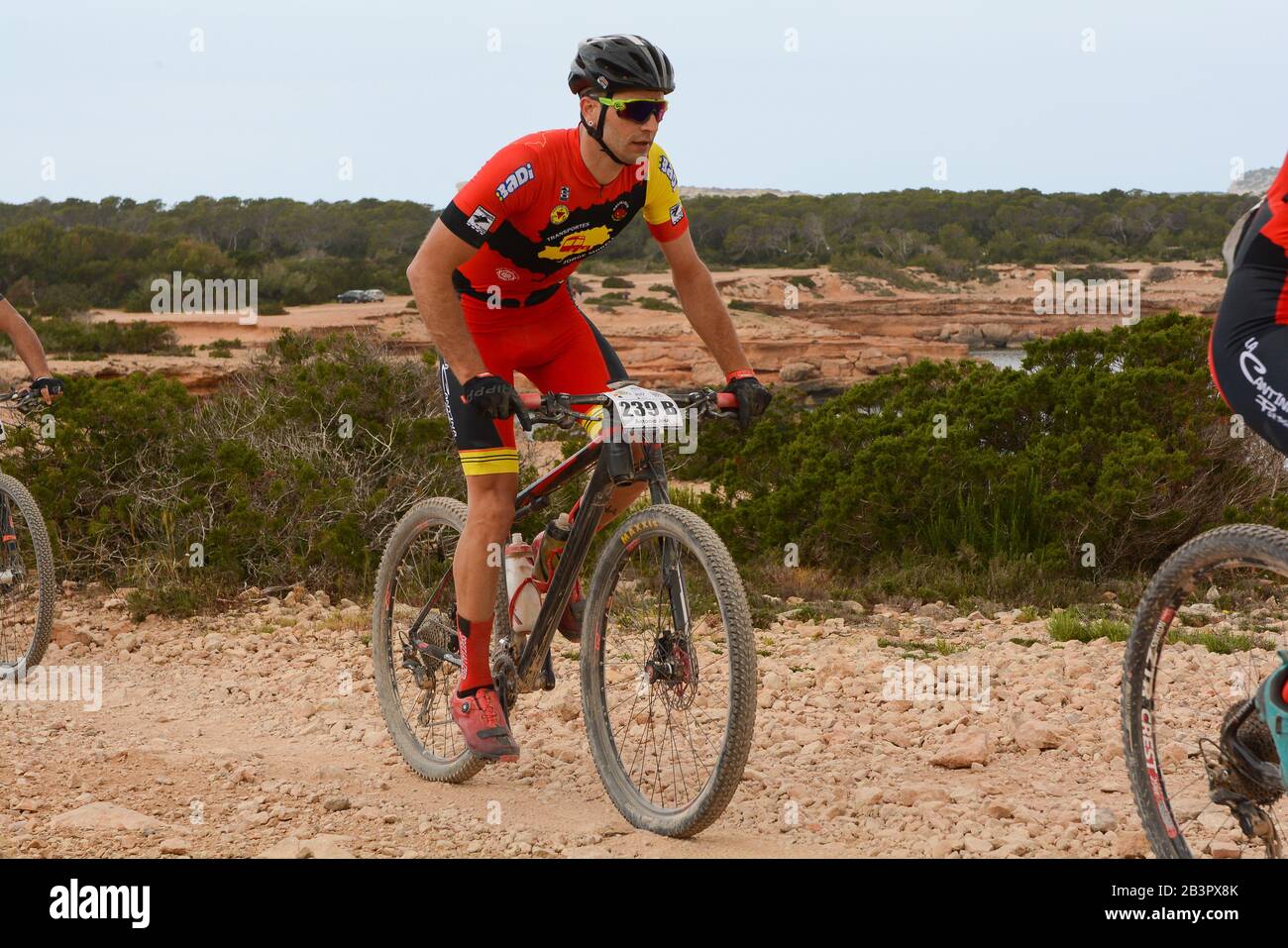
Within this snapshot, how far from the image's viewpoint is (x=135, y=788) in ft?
15.5

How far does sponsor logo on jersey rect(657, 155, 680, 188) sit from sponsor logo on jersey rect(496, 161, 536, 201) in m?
0.53

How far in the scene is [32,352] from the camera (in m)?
6.52

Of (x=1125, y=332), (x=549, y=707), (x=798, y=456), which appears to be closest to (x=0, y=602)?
(x=549, y=707)

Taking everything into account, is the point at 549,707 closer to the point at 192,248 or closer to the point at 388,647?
the point at 388,647

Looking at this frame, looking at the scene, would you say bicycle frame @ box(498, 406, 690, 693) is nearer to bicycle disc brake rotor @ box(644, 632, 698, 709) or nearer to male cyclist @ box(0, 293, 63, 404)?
bicycle disc brake rotor @ box(644, 632, 698, 709)

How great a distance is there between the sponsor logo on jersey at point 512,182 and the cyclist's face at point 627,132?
0.26m

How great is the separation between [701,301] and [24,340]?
3801 millimetres

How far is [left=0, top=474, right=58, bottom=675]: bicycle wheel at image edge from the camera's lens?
6500 mm

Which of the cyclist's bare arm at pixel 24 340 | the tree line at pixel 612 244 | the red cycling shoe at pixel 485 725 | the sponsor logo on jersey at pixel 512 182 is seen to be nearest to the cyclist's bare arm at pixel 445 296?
the sponsor logo on jersey at pixel 512 182

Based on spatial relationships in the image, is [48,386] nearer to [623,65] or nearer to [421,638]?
[421,638]

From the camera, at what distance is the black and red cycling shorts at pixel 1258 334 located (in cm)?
296

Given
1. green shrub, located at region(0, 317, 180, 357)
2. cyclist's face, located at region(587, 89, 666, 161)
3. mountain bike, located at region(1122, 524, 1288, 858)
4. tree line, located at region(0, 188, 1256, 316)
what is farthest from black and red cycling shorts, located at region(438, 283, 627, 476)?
tree line, located at region(0, 188, 1256, 316)
